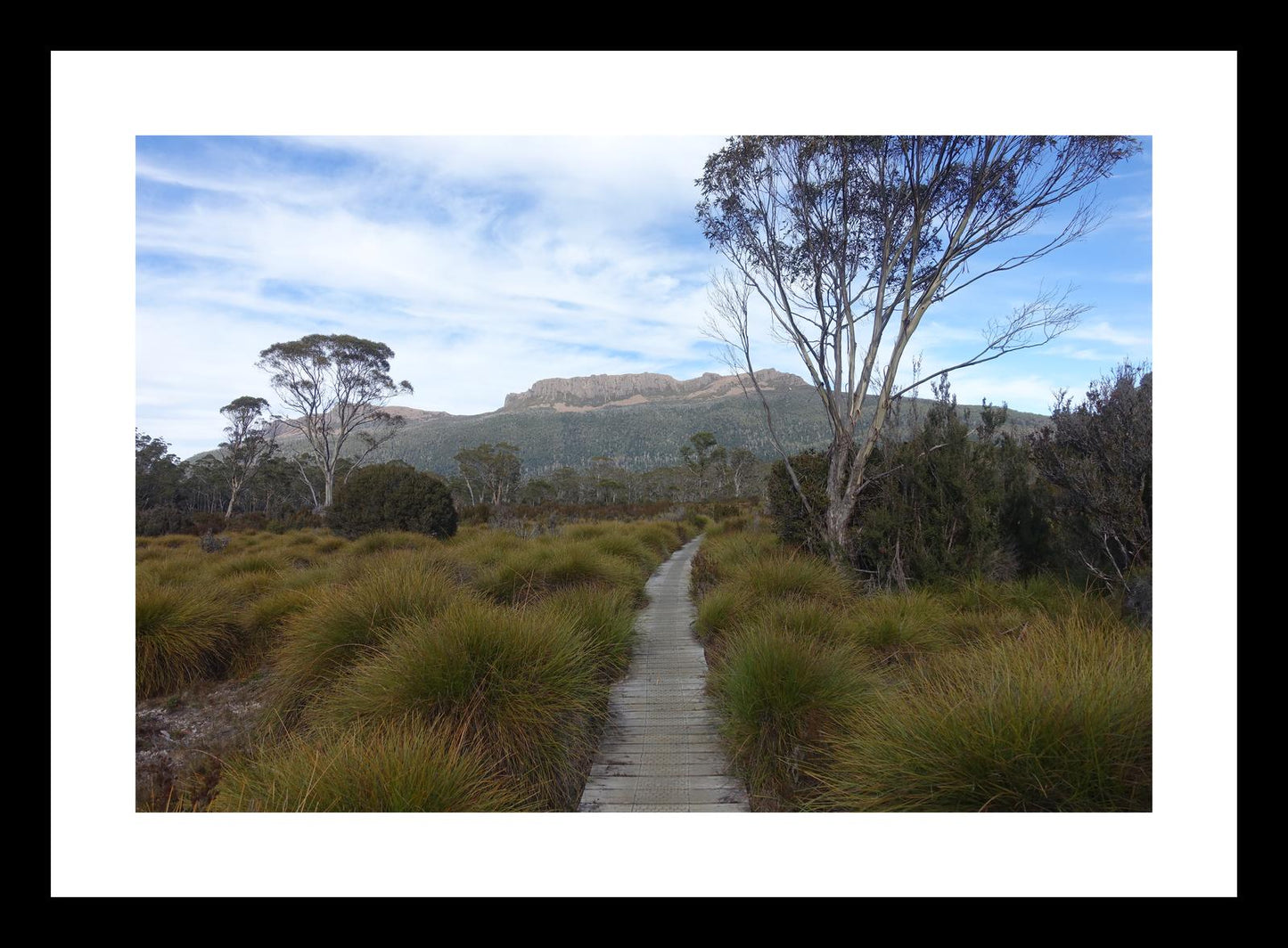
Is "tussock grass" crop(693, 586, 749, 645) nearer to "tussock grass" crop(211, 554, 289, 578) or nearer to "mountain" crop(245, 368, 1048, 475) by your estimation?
"tussock grass" crop(211, 554, 289, 578)

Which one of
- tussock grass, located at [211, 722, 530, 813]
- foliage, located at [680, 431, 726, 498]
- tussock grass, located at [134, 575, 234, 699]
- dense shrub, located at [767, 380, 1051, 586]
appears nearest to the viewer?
tussock grass, located at [211, 722, 530, 813]

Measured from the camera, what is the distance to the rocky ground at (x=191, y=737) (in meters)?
3.12

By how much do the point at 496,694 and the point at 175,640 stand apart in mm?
4122

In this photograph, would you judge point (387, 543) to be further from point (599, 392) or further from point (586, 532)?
point (599, 392)

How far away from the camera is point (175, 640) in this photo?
516 centimetres

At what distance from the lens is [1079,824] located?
1918 millimetres

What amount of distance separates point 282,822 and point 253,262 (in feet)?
12.7

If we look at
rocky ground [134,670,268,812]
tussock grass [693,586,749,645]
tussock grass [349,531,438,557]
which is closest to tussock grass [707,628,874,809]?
tussock grass [693,586,749,645]

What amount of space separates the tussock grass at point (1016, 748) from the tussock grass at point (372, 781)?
1576 millimetres

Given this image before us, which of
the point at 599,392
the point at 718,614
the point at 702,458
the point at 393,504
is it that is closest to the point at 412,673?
the point at 718,614

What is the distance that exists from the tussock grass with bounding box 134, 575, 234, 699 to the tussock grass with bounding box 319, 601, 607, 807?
2667mm

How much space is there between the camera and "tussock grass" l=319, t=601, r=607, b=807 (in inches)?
116
